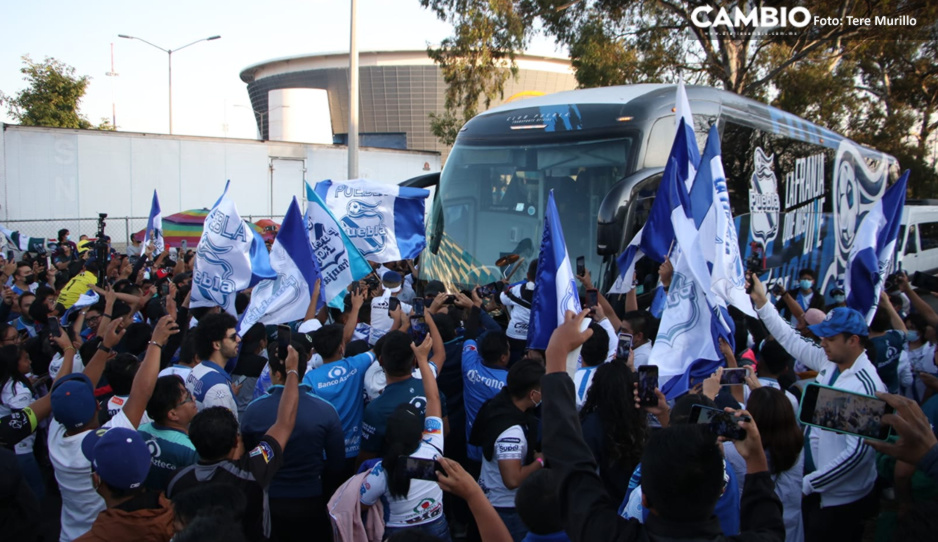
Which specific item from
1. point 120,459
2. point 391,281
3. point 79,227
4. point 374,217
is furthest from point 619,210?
point 79,227

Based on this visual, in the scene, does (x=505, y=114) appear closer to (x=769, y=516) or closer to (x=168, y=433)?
(x=168, y=433)

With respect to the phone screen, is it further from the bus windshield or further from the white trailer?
the white trailer

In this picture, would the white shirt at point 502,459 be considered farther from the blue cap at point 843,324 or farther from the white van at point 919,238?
the white van at point 919,238

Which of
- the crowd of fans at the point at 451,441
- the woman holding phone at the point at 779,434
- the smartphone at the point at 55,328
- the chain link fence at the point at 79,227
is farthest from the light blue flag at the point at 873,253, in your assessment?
the chain link fence at the point at 79,227

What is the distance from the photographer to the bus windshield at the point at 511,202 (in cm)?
769

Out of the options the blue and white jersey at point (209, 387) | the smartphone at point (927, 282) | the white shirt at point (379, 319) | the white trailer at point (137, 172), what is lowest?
the blue and white jersey at point (209, 387)

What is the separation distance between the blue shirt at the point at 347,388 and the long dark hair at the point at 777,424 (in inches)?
91.1

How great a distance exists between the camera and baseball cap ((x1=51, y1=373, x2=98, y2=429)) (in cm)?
352

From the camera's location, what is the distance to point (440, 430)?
330cm

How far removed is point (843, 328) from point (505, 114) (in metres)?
5.35

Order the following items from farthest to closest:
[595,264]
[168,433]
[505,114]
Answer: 1. [505,114]
2. [595,264]
3. [168,433]

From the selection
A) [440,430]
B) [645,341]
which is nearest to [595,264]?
[645,341]

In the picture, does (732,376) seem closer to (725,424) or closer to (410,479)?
(725,424)

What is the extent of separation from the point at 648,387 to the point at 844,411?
2.29ft
